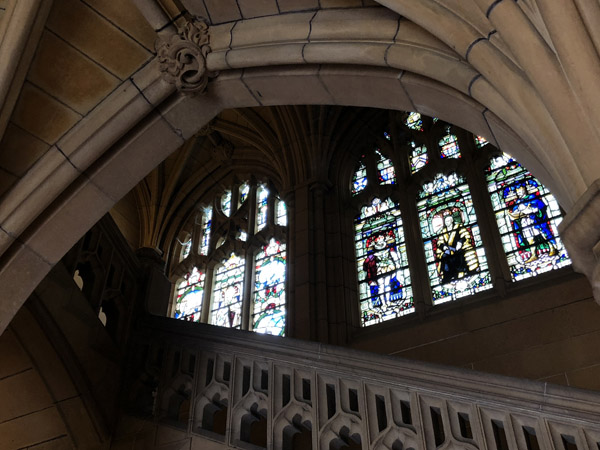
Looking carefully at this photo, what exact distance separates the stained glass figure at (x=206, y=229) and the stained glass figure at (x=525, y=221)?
15.3 feet

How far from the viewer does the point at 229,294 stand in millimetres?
9977

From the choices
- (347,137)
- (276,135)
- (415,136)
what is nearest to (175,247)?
(276,135)

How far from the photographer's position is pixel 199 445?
14.7 feet

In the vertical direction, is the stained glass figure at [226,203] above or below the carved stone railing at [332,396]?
above

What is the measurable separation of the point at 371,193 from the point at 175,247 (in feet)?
12.4

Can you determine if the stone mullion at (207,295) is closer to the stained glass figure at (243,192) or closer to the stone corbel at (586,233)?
the stained glass figure at (243,192)

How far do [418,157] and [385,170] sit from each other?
509 millimetres

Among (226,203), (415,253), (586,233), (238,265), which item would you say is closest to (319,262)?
(415,253)

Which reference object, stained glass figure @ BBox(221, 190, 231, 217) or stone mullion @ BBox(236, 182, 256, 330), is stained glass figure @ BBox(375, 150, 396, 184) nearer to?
stone mullion @ BBox(236, 182, 256, 330)

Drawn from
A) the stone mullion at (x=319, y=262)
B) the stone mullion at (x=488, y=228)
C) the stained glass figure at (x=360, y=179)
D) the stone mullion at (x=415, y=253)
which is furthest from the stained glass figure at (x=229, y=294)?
the stone mullion at (x=488, y=228)

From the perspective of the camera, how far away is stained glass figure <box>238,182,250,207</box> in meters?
11.2

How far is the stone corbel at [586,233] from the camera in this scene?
2314 mm

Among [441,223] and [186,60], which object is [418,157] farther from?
[186,60]

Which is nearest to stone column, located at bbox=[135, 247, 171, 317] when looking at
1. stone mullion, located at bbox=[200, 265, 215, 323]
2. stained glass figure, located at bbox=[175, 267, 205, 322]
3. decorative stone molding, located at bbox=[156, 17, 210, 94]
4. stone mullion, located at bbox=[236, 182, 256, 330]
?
decorative stone molding, located at bbox=[156, 17, 210, 94]
